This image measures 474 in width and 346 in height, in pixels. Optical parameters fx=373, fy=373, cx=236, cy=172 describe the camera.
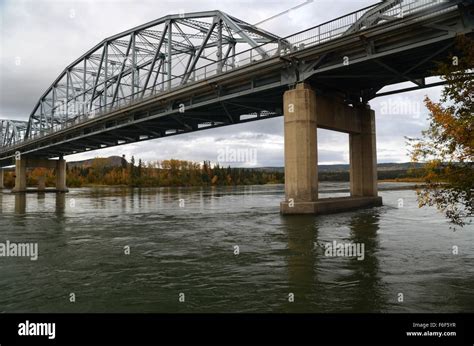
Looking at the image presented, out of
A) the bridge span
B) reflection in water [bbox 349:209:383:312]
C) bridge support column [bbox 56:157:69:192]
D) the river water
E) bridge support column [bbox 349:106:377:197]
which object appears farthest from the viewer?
bridge support column [bbox 56:157:69:192]

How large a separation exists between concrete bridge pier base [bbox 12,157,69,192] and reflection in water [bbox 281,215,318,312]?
9358cm

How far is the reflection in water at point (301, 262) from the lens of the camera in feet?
27.5

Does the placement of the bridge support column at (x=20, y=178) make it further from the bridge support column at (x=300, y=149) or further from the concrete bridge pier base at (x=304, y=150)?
the bridge support column at (x=300, y=149)

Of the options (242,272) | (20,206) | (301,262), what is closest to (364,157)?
(301,262)

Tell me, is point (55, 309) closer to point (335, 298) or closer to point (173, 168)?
point (335, 298)

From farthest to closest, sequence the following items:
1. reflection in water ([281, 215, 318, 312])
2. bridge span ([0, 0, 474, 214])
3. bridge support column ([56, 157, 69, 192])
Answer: bridge support column ([56, 157, 69, 192]), bridge span ([0, 0, 474, 214]), reflection in water ([281, 215, 318, 312])

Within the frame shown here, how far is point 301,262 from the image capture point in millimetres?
12367

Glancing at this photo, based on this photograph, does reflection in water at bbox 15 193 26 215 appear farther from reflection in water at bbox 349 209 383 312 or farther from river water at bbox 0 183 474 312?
reflection in water at bbox 349 209 383 312

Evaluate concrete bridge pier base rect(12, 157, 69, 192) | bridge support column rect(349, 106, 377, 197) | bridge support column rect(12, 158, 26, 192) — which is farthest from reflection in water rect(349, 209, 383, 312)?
bridge support column rect(12, 158, 26, 192)

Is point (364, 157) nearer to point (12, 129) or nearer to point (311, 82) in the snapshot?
point (311, 82)

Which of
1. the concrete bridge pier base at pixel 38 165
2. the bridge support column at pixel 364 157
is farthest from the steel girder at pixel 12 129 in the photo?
the bridge support column at pixel 364 157

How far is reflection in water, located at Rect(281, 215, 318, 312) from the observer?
27.5ft

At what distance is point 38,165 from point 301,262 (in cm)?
10823
